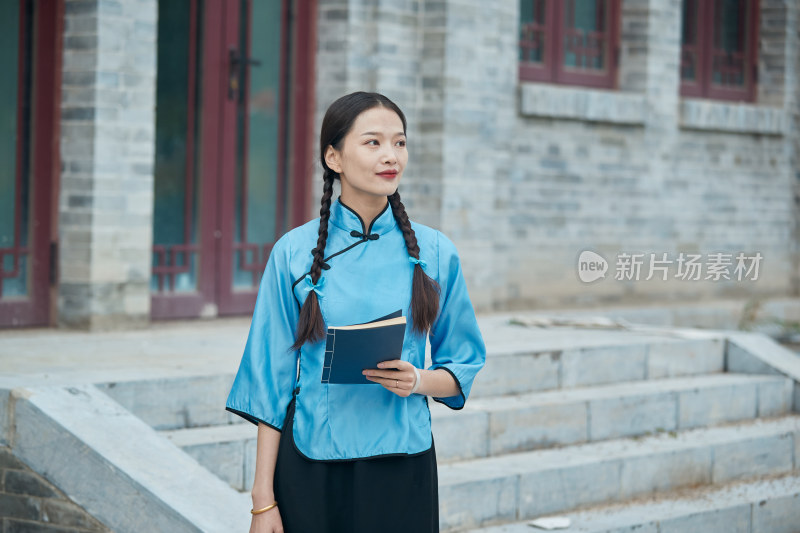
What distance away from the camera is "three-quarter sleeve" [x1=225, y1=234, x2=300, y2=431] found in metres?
2.91

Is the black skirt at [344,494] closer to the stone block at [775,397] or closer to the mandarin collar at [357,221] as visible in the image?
the mandarin collar at [357,221]

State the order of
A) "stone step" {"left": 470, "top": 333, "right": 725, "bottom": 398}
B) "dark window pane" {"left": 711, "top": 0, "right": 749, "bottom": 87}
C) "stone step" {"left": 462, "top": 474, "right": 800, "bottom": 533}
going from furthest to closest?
1. "dark window pane" {"left": 711, "top": 0, "right": 749, "bottom": 87}
2. "stone step" {"left": 470, "top": 333, "right": 725, "bottom": 398}
3. "stone step" {"left": 462, "top": 474, "right": 800, "bottom": 533}

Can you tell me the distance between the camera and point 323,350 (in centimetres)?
289

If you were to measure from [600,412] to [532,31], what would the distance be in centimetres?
494

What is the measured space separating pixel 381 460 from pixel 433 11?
7.12 metres

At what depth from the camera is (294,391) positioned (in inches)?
116

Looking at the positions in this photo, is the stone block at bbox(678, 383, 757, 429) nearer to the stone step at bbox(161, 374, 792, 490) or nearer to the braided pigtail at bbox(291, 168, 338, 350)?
the stone step at bbox(161, 374, 792, 490)

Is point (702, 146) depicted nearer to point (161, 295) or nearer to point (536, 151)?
point (536, 151)

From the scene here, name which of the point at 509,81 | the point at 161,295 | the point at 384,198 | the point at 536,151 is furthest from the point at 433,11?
the point at 384,198

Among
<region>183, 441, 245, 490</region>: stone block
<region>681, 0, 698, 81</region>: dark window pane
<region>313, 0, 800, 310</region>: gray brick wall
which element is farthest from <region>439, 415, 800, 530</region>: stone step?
<region>681, 0, 698, 81</region>: dark window pane

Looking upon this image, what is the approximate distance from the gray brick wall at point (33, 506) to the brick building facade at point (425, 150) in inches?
117

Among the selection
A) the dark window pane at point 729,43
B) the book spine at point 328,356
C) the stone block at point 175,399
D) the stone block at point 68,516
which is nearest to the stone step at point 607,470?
the stone block at point 175,399

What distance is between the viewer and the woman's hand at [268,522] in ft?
9.47

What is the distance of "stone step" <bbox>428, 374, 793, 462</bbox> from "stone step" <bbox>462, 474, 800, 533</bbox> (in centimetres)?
A: 56
